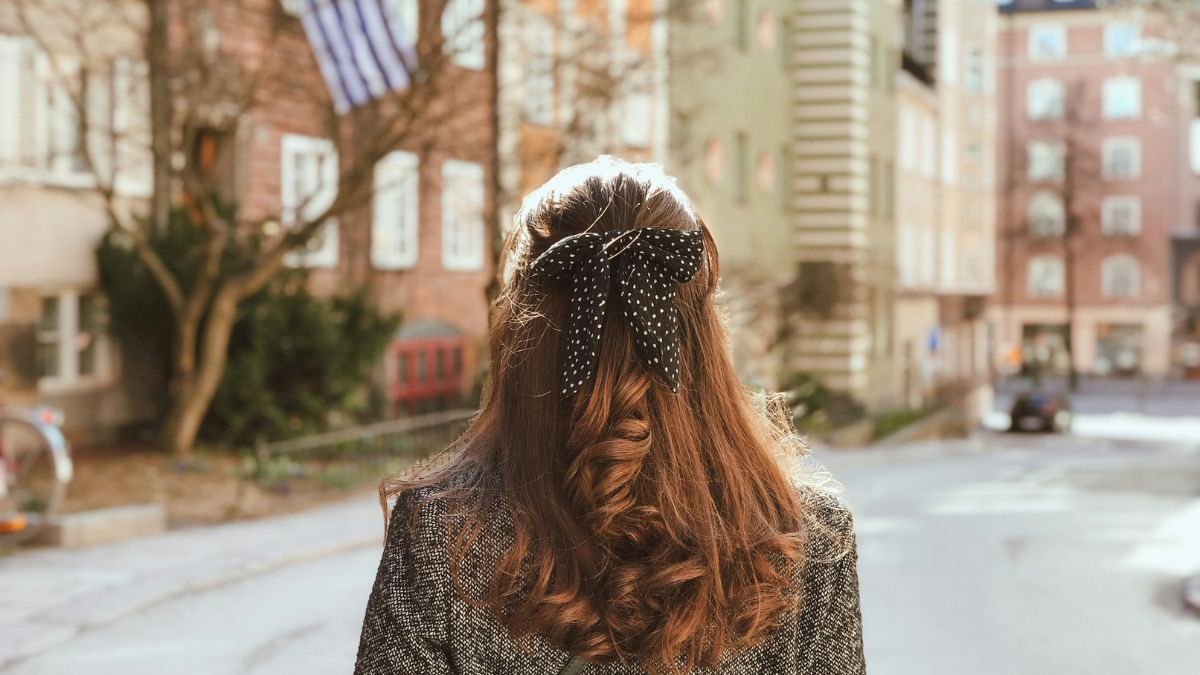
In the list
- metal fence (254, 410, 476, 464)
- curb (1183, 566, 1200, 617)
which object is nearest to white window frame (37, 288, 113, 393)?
metal fence (254, 410, 476, 464)

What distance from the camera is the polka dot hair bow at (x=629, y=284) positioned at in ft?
7.02

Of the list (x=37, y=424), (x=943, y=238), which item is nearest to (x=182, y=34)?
(x=37, y=424)

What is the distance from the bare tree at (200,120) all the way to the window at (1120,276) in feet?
213

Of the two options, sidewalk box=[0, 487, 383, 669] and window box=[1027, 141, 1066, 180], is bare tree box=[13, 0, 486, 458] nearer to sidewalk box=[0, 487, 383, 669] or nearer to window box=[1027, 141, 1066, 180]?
sidewalk box=[0, 487, 383, 669]

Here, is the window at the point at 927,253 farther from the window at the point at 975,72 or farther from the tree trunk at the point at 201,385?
the tree trunk at the point at 201,385

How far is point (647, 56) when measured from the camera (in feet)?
62.0

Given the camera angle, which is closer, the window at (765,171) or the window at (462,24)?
the window at (462,24)

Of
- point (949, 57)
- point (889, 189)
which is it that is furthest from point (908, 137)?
point (949, 57)

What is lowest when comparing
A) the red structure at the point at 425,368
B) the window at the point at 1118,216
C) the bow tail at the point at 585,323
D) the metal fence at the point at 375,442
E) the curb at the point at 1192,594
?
the curb at the point at 1192,594

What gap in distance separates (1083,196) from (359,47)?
225 ft

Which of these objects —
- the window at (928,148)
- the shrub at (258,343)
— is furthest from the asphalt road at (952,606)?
the window at (928,148)

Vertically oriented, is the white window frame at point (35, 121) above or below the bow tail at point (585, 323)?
above

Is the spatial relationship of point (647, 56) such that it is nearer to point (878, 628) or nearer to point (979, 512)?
point (979, 512)

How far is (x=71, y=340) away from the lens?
19.0m
